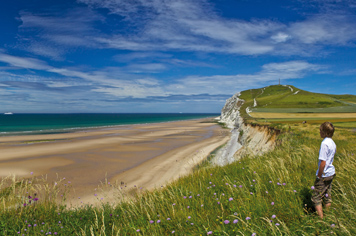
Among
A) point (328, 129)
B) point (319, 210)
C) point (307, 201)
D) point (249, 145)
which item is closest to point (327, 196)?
point (307, 201)

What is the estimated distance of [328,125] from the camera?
4328 mm

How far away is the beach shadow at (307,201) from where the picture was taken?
3955mm

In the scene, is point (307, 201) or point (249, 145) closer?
point (307, 201)

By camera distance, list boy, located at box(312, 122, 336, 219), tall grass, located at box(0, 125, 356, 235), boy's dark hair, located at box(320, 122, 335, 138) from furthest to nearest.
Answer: boy's dark hair, located at box(320, 122, 335, 138) → boy, located at box(312, 122, 336, 219) → tall grass, located at box(0, 125, 356, 235)

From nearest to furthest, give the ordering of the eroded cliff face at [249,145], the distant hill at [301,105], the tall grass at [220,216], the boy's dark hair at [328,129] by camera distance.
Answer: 1. the tall grass at [220,216]
2. the boy's dark hair at [328,129]
3. the eroded cliff face at [249,145]
4. the distant hill at [301,105]

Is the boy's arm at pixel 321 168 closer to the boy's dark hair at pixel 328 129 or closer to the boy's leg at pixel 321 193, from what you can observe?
the boy's leg at pixel 321 193

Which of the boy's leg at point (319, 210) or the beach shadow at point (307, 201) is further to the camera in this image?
the beach shadow at point (307, 201)

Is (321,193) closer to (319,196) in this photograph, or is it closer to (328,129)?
(319,196)

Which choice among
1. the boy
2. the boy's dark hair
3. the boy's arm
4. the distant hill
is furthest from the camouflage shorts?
the distant hill

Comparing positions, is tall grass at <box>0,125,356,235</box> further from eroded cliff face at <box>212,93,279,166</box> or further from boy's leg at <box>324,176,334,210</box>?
eroded cliff face at <box>212,93,279,166</box>

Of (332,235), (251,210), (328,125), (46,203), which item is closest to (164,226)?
(251,210)

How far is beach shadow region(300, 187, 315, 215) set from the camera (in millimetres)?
3955

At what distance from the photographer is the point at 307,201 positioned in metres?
4.21

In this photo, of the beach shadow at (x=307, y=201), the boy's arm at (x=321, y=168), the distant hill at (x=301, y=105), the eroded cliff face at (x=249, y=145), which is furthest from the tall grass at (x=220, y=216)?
the distant hill at (x=301, y=105)
